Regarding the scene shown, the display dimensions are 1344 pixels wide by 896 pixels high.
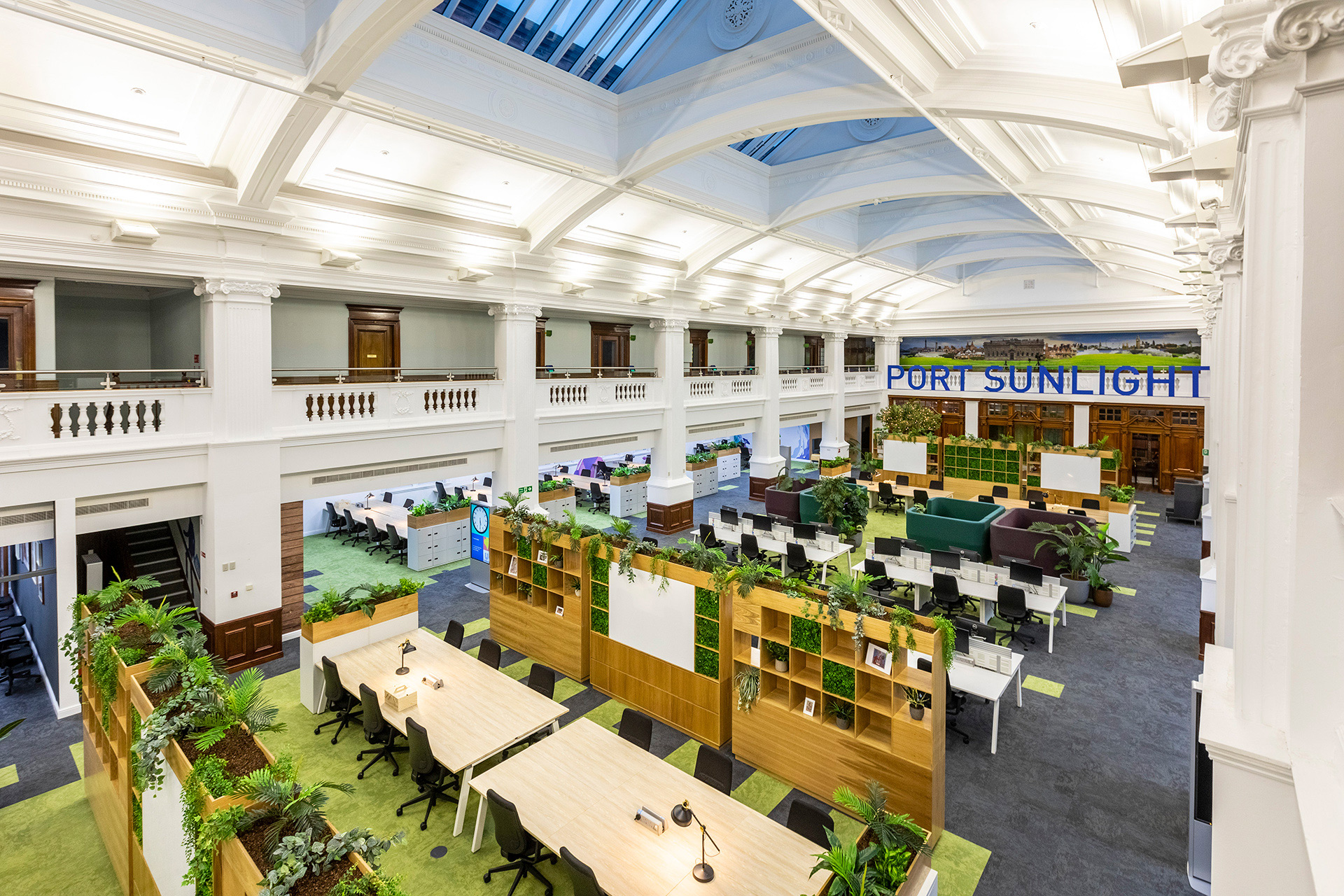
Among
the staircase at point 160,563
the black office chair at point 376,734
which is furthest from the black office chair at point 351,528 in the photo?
the black office chair at point 376,734

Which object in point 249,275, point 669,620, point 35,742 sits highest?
point 249,275

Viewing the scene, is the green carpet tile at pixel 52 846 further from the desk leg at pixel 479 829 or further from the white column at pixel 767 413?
the white column at pixel 767 413

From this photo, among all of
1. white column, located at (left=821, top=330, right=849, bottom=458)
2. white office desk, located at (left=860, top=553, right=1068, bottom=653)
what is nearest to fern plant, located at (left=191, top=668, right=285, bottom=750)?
white office desk, located at (left=860, top=553, right=1068, bottom=653)

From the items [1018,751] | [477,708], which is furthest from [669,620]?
[1018,751]

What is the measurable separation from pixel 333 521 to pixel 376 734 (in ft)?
35.4

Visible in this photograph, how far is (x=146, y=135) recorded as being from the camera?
8.21 meters

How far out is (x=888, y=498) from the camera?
18969mm

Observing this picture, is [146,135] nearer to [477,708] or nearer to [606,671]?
[477,708]

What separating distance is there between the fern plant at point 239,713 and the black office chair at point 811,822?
404cm

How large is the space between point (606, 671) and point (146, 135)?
29.5ft

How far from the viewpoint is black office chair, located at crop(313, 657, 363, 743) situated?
25.6ft

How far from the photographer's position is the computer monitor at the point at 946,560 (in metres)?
11.0

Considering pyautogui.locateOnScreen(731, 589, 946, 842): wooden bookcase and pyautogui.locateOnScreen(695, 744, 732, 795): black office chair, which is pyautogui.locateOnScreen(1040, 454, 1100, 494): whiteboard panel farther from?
pyautogui.locateOnScreen(695, 744, 732, 795): black office chair

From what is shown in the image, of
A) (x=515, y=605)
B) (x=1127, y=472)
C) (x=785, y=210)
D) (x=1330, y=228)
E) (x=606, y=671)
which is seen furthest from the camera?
(x=1127, y=472)
